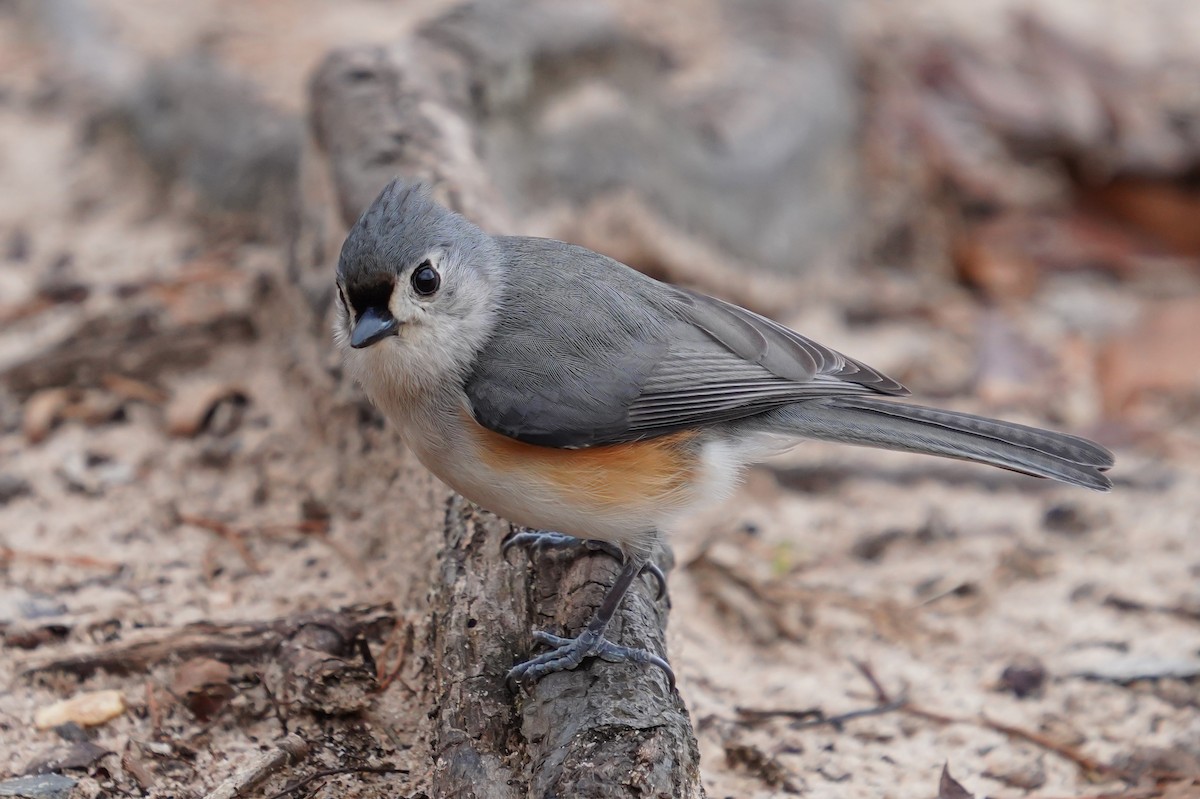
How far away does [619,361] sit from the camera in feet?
10.3

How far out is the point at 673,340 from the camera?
3246 millimetres

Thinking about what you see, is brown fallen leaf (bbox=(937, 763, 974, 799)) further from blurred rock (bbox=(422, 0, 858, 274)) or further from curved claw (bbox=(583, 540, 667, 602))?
blurred rock (bbox=(422, 0, 858, 274))

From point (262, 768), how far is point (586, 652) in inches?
30.6

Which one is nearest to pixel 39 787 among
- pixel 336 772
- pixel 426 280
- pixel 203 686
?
pixel 203 686

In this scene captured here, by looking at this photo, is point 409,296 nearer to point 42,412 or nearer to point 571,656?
point 571,656

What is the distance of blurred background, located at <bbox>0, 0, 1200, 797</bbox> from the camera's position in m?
3.42

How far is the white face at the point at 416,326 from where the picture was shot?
9.85 ft

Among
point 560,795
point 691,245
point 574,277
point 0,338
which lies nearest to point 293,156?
point 0,338

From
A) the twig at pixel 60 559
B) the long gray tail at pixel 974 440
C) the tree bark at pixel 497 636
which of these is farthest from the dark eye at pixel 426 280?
the twig at pixel 60 559

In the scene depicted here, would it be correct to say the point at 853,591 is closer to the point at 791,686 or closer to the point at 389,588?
the point at 791,686

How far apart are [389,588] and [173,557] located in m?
0.76

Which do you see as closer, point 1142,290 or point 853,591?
point 853,591

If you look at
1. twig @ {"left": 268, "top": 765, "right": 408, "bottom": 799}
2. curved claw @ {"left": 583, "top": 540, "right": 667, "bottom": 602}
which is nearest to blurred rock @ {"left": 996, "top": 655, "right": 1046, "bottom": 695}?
curved claw @ {"left": 583, "top": 540, "right": 667, "bottom": 602}

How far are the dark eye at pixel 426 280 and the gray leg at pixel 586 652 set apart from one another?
2.92 ft
